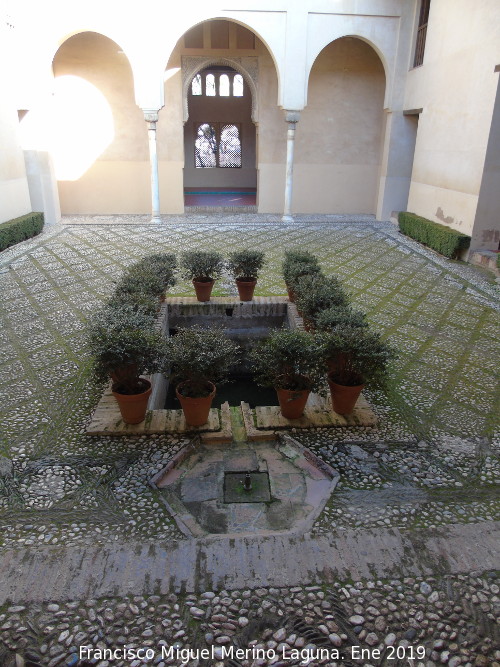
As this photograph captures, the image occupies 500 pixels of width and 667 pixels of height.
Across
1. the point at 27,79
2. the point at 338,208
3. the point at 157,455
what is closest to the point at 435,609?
the point at 157,455

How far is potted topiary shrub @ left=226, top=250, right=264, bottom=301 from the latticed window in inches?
578

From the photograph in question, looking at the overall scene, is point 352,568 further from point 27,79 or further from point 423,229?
point 27,79

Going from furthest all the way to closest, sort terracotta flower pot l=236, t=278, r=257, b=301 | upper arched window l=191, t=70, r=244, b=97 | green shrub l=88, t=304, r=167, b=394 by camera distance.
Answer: upper arched window l=191, t=70, r=244, b=97
terracotta flower pot l=236, t=278, r=257, b=301
green shrub l=88, t=304, r=167, b=394

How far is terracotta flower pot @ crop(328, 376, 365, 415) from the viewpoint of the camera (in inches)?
157

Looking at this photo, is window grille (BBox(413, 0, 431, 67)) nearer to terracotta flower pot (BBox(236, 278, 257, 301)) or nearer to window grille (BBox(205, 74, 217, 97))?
window grille (BBox(205, 74, 217, 97))

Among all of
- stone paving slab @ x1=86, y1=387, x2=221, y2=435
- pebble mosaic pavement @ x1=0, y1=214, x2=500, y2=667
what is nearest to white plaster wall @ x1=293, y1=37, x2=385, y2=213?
pebble mosaic pavement @ x1=0, y1=214, x2=500, y2=667

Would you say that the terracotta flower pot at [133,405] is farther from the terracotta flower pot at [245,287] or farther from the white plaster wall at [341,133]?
the white plaster wall at [341,133]

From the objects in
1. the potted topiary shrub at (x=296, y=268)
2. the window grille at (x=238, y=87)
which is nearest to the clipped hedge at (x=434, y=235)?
the potted topiary shrub at (x=296, y=268)

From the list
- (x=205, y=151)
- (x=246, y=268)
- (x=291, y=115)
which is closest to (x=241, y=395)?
(x=246, y=268)

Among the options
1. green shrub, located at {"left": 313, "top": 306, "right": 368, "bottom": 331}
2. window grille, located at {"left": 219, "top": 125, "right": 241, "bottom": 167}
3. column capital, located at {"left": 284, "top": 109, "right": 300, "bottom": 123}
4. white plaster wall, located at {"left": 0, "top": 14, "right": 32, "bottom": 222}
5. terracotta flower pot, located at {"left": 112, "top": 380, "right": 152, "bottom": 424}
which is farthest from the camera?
window grille, located at {"left": 219, "top": 125, "right": 241, "bottom": 167}

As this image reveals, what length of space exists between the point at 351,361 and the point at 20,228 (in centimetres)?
970

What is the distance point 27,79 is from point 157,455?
11.8 meters

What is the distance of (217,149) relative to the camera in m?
20.0

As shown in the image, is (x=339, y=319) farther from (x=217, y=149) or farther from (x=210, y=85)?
(x=210, y=85)
